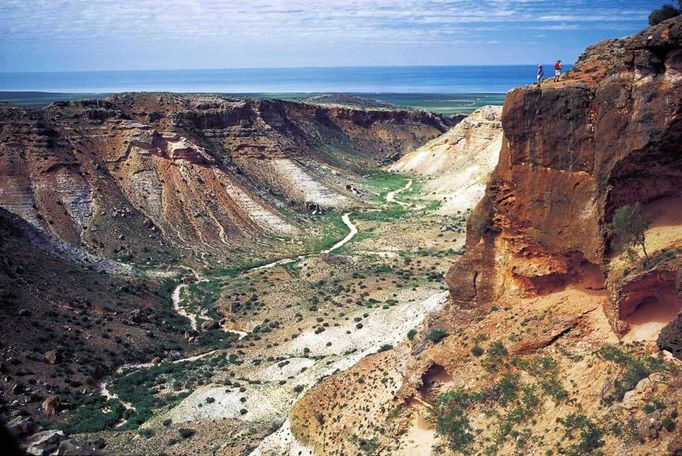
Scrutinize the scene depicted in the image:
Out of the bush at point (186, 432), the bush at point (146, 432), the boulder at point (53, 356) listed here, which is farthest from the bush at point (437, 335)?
the boulder at point (53, 356)

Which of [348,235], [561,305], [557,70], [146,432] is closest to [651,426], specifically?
[561,305]

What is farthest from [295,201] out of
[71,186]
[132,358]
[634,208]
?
[634,208]

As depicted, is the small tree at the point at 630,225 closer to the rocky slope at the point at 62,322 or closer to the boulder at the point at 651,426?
the boulder at the point at 651,426

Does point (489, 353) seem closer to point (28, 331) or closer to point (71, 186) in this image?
point (28, 331)

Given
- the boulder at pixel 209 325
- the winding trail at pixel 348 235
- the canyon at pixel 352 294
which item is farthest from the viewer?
the winding trail at pixel 348 235

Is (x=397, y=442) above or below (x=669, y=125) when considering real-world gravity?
below
